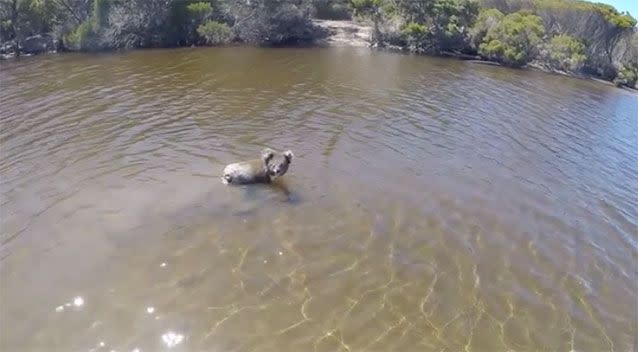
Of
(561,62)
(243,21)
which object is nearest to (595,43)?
(561,62)

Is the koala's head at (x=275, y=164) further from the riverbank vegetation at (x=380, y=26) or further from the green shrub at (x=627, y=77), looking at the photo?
the green shrub at (x=627, y=77)

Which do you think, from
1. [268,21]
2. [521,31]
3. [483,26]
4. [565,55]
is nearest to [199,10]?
[268,21]

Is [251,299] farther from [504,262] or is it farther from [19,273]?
[504,262]

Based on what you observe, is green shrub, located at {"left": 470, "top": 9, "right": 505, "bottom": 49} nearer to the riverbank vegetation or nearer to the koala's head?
the riverbank vegetation

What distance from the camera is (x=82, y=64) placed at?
2972cm

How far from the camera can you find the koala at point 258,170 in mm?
14023

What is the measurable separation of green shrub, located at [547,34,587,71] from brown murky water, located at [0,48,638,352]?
67.8ft

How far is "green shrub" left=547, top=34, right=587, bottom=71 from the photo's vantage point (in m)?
41.7

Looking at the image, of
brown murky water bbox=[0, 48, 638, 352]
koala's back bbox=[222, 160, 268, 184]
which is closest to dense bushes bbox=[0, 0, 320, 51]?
brown murky water bbox=[0, 48, 638, 352]

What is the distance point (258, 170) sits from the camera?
14.2 meters

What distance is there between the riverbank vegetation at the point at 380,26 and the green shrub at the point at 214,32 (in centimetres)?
8

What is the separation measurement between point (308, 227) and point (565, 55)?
38.1 meters

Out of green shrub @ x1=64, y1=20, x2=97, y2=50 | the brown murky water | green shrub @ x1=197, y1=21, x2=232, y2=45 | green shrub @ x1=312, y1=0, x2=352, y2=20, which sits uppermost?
green shrub @ x1=312, y1=0, x2=352, y2=20

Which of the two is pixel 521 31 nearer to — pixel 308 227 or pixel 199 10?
pixel 199 10
